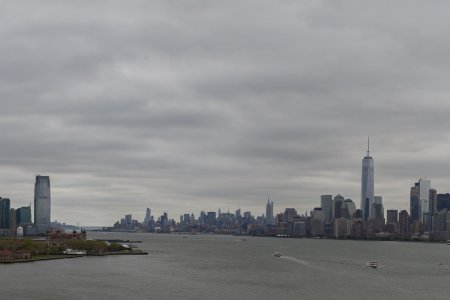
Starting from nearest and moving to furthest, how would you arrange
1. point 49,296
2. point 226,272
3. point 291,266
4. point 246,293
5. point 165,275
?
point 49,296 < point 246,293 < point 165,275 < point 226,272 < point 291,266

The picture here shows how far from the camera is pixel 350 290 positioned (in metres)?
112

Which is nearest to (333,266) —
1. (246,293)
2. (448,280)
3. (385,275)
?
(385,275)

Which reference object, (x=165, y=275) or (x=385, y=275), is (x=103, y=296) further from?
(x=385, y=275)

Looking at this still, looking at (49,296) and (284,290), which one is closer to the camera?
(49,296)

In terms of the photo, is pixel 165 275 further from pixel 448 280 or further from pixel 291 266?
pixel 448 280

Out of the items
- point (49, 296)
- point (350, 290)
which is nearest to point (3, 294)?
point (49, 296)

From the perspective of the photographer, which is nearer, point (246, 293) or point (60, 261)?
point (246, 293)

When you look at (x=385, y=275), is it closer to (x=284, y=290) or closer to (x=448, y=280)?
(x=448, y=280)

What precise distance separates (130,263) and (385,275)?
63.0 m

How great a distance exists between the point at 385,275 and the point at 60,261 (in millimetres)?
80418

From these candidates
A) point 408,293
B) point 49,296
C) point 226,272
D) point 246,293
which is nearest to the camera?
point 49,296

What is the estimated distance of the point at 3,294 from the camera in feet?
313

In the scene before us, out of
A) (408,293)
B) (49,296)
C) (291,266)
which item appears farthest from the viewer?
(291,266)

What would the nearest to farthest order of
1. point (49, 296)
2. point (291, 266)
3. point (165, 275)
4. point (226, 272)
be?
1. point (49, 296)
2. point (165, 275)
3. point (226, 272)
4. point (291, 266)
